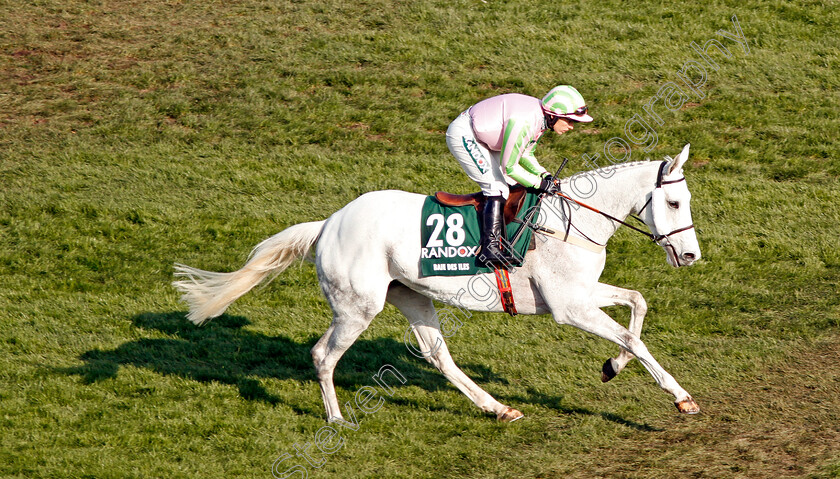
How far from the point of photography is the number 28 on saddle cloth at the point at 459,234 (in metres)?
6.60

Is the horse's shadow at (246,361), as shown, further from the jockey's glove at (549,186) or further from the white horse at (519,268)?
the jockey's glove at (549,186)

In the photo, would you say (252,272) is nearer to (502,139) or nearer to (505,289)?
(505,289)

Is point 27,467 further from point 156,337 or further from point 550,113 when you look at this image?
point 550,113

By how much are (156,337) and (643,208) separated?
5.04 meters

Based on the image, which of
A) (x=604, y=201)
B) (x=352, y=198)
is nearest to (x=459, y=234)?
(x=604, y=201)

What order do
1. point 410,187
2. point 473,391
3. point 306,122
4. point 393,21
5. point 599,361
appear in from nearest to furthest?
point 473,391 → point 599,361 → point 410,187 → point 306,122 → point 393,21

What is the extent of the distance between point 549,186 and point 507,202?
35 cm

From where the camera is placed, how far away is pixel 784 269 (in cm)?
989

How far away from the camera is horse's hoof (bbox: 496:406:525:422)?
23.1 ft

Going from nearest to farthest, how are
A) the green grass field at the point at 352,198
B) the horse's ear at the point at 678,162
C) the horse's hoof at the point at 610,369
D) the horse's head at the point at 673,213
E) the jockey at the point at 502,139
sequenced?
the horse's ear at the point at 678,162
the horse's head at the point at 673,213
the jockey at the point at 502,139
the green grass field at the point at 352,198
the horse's hoof at the point at 610,369

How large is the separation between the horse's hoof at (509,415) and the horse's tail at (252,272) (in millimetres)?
2160

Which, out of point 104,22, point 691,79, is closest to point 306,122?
point 104,22

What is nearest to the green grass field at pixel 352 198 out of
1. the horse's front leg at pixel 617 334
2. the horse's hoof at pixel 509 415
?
the horse's hoof at pixel 509 415

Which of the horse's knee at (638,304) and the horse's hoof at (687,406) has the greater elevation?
the horse's knee at (638,304)
